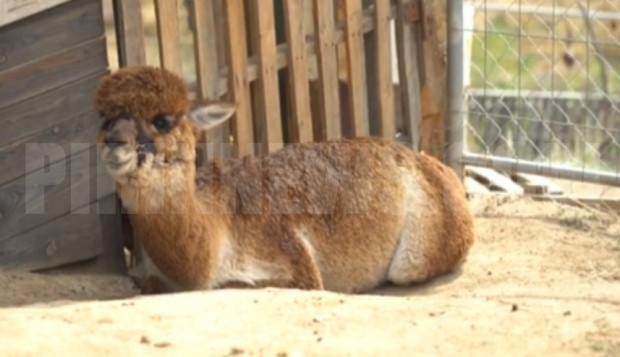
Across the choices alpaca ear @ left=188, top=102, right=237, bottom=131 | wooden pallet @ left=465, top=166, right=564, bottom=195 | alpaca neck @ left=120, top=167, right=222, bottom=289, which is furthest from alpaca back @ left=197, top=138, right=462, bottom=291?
wooden pallet @ left=465, top=166, right=564, bottom=195

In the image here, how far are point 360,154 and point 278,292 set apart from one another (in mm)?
1516

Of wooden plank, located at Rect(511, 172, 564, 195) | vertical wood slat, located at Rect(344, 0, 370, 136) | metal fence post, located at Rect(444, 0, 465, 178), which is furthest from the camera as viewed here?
wooden plank, located at Rect(511, 172, 564, 195)

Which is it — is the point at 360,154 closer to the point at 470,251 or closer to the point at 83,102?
the point at 470,251

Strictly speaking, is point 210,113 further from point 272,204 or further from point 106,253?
point 106,253

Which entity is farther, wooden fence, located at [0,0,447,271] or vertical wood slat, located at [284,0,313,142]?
vertical wood slat, located at [284,0,313,142]

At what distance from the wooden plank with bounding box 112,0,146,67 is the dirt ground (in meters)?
1.30

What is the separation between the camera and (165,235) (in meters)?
7.90

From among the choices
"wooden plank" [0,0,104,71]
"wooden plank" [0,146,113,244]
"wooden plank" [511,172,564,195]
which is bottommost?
"wooden plank" [511,172,564,195]

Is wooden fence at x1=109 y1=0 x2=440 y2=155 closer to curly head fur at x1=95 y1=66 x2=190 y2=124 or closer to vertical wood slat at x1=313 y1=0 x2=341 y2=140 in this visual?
vertical wood slat at x1=313 y1=0 x2=341 y2=140

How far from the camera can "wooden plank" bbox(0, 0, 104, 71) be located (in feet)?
25.9

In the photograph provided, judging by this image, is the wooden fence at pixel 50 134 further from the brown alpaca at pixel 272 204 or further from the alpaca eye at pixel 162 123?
the alpaca eye at pixel 162 123

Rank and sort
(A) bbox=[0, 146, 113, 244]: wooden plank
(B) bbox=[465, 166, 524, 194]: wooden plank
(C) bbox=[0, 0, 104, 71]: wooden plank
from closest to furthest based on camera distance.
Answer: (C) bbox=[0, 0, 104, 71]: wooden plank, (A) bbox=[0, 146, 113, 244]: wooden plank, (B) bbox=[465, 166, 524, 194]: wooden plank

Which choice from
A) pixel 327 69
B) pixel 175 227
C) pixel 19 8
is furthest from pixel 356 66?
pixel 19 8

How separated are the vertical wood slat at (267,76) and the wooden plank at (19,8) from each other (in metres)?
1.46
